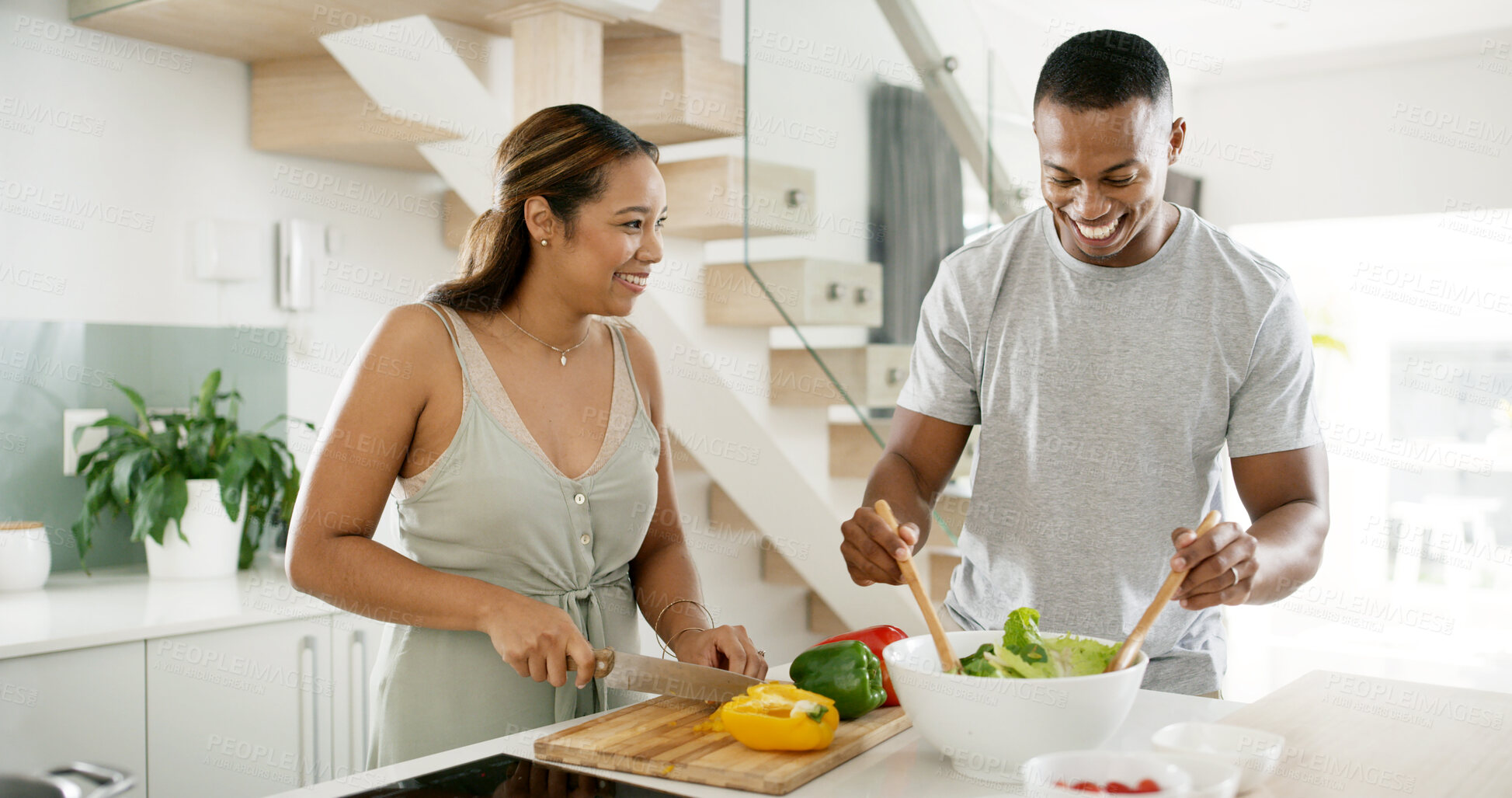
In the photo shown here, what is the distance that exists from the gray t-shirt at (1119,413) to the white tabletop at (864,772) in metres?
0.29

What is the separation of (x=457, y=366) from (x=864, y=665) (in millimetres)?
653

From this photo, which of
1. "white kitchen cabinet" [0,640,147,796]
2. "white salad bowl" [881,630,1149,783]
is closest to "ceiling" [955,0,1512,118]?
"white kitchen cabinet" [0,640,147,796]

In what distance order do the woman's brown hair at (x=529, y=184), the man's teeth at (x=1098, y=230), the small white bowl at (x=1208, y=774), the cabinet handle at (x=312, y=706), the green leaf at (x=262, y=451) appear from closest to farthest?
1. the small white bowl at (x=1208, y=774)
2. the man's teeth at (x=1098, y=230)
3. the woman's brown hair at (x=529, y=184)
4. the cabinet handle at (x=312, y=706)
5. the green leaf at (x=262, y=451)

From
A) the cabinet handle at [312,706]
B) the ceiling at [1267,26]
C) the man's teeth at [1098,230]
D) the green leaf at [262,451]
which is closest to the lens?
the man's teeth at [1098,230]

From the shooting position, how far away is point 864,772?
1110mm

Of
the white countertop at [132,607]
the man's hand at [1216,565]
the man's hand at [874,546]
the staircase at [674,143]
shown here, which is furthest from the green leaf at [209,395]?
the man's hand at [1216,565]

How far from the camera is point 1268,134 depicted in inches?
230

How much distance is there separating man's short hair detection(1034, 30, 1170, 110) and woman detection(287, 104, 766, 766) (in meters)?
0.55

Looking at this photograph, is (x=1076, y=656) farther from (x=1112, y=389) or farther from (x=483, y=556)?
(x=483, y=556)

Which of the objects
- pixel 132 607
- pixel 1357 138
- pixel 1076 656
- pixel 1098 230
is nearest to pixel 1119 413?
pixel 1098 230

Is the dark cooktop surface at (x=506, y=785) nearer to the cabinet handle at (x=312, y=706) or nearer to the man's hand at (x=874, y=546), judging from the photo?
the man's hand at (x=874, y=546)

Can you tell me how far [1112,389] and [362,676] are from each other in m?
1.84

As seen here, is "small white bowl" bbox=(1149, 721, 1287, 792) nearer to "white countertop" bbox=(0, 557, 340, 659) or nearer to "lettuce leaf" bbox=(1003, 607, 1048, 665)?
"lettuce leaf" bbox=(1003, 607, 1048, 665)

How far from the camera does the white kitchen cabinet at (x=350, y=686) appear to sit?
2621mm
